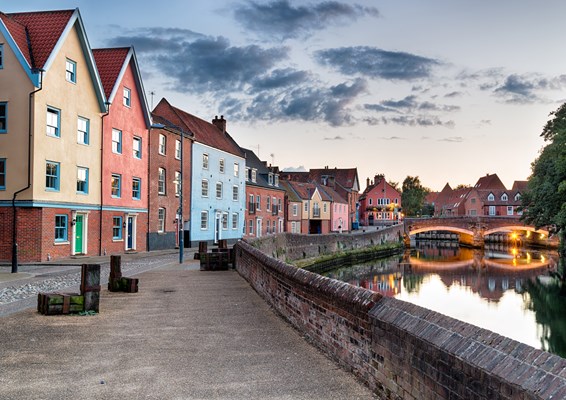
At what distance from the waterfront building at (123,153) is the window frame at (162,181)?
1.91m

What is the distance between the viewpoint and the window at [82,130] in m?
27.9

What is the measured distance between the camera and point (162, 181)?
37.2 m

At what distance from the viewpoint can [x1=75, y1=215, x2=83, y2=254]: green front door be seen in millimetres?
27250

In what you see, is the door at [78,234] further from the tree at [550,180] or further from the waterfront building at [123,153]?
the tree at [550,180]

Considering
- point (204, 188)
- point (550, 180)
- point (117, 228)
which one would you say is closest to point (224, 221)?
point (204, 188)

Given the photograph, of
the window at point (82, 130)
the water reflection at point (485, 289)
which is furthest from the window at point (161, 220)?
the water reflection at point (485, 289)

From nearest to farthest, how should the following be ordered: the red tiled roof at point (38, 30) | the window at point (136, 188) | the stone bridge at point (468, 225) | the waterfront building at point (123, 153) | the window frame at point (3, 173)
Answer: the window frame at point (3, 173) → the red tiled roof at point (38, 30) → the waterfront building at point (123, 153) → the window at point (136, 188) → the stone bridge at point (468, 225)

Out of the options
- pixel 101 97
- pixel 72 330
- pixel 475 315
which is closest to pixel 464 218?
pixel 475 315

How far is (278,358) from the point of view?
25.4 feet

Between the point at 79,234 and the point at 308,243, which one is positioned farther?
the point at 308,243

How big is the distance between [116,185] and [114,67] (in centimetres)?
702

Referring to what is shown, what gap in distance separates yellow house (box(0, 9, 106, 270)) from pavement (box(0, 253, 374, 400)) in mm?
13650

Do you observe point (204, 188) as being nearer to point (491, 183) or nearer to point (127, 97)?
point (127, 97)

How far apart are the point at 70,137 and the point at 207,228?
17.8 metres
